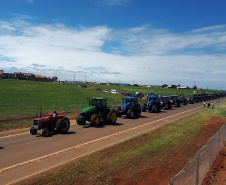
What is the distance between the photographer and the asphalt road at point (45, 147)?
354 inches

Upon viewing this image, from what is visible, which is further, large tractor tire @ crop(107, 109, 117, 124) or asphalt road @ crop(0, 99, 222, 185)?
large tractor tire @ crop(107, 109, 117, 124)

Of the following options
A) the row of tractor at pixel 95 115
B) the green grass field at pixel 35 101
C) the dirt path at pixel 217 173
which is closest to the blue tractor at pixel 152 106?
the row of tractor at pixel 95 115

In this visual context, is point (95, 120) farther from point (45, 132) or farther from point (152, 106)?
point (152, 106)

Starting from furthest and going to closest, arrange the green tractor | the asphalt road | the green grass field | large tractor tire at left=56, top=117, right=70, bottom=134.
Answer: the green grass field
the green tractor
large tractor tire at left=56, top=117, right=70, bottom=134
the asphalt road

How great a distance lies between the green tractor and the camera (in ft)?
57.2

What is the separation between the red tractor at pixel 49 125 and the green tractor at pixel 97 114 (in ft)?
7.60

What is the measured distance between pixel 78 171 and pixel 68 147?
383 cm

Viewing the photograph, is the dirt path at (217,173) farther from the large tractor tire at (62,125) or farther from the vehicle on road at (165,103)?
the vehicle on road at (165,103)

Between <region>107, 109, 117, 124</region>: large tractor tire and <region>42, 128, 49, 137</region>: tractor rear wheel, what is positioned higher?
<region>107, 109, 117, 124</region>: large tractor tire

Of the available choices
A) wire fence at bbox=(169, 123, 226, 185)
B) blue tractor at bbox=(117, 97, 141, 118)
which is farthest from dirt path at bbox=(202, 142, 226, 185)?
blue tractor at bbox=(117, 97, 141, 118)

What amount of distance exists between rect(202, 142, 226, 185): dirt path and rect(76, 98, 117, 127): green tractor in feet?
31.7

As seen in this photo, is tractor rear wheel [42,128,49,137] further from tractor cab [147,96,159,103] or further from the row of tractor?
tractor cab [147,96,159,103]

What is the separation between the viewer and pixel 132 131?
55.0ft

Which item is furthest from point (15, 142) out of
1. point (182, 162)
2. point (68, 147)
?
point (182, 162)
